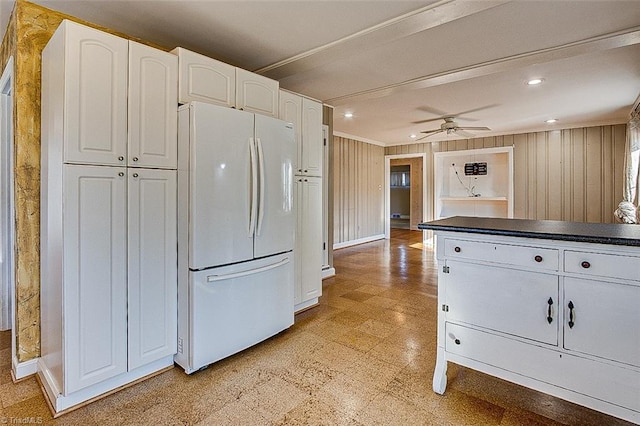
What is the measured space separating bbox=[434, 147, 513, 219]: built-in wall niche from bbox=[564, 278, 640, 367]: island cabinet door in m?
6.36

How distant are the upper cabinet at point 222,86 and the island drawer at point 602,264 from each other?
2371 millimetres

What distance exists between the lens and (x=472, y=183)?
805 centimetres

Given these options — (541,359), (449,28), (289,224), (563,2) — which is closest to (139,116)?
(289,224)

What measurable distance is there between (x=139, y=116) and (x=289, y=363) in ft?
6.46

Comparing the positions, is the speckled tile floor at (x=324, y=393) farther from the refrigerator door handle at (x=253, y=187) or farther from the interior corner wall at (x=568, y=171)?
the interior corner wall at (x=568, y=171)

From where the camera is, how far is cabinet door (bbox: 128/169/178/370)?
2053mm

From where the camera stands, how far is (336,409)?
186cm

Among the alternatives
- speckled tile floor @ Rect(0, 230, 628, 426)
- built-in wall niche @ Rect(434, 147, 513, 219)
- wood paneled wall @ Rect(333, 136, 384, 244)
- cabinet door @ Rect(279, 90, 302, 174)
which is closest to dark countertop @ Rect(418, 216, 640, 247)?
speckled tile floor @ Rect(0, 230, 628, 426)

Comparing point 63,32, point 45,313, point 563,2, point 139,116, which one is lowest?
point 45,313

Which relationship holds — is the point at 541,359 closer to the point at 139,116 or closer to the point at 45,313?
the point at 139,116

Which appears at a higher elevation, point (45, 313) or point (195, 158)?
point (195, 158)

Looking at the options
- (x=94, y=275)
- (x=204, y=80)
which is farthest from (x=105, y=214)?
(x=204, y=80)

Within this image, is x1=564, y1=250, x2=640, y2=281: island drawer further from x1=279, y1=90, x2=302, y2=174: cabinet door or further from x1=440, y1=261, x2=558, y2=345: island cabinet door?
x1=279, y1=90, x2=302, y2=174: cabinet door

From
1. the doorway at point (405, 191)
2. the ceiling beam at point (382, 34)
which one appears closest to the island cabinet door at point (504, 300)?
the ceiling beam at point (382, 34)
